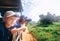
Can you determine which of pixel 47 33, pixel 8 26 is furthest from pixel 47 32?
pixel 8 26

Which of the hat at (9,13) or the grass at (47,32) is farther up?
the hat at (9,13)

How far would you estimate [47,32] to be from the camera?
1.44 m

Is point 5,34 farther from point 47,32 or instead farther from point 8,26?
point 47,32

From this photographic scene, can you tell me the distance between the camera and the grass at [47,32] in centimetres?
142

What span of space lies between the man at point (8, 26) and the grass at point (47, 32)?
0.14 meters

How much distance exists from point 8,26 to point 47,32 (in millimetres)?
414

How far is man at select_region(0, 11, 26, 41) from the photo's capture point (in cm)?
149

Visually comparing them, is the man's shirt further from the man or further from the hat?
the hat

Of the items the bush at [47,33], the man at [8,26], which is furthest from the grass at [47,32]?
the man at [8,26]

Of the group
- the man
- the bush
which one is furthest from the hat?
the bush

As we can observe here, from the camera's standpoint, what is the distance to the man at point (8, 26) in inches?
58.5

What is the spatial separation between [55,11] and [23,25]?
1.20 feet

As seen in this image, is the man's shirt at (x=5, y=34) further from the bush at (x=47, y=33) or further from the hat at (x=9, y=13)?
the bush at (x=47, y=33)

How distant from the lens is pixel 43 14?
4.84 ft
